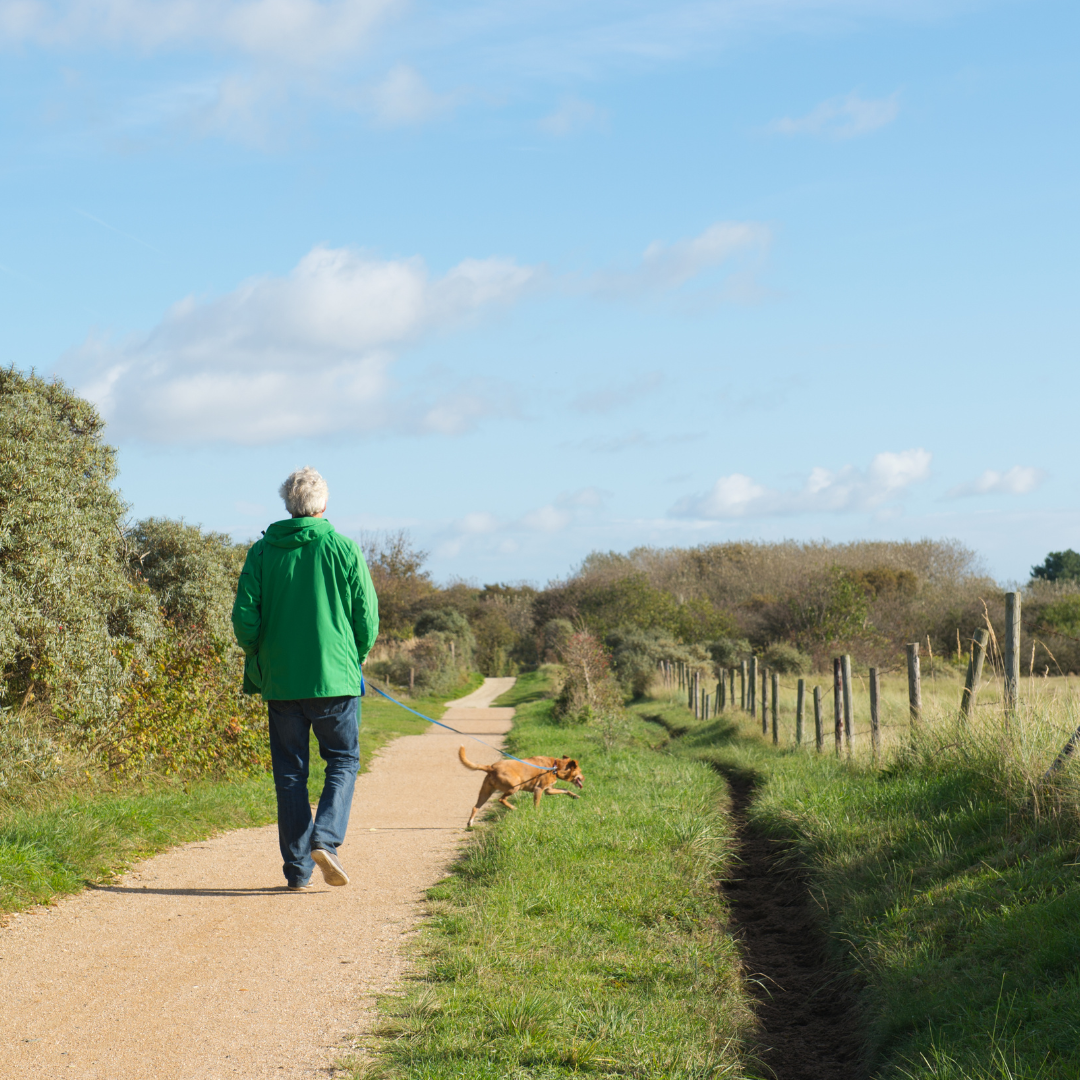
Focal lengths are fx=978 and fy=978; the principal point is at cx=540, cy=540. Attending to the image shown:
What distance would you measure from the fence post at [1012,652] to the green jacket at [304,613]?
4.83 metres

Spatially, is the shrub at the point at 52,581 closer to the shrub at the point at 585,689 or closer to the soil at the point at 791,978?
the soil at the point at 791,978

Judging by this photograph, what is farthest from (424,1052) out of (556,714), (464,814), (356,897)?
(556,714)

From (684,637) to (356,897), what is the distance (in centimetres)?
3888

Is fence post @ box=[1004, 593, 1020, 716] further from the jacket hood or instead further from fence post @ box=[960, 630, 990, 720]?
the jacket hood

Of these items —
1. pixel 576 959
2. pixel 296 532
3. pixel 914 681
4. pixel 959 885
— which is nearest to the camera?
pixel 576 959

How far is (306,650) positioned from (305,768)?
716 millimetres

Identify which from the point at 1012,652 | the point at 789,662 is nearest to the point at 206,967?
the point at 1012,652

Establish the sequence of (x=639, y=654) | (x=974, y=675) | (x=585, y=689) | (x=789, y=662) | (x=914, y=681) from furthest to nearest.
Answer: (x=639, y=654), (x=789, y=662), (x=585, y=689), (x=914, y=681), (x=974, y=675)

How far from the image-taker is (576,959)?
15.7ft

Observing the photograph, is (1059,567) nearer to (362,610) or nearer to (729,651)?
(729,651)

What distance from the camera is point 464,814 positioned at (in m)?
9.70

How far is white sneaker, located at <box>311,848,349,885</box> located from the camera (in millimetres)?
5441

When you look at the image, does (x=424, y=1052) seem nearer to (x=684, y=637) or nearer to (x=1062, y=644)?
(x=1062, y=644)

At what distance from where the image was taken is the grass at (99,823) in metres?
5.56
